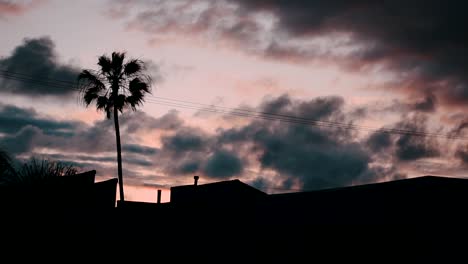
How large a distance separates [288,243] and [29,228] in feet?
43.4

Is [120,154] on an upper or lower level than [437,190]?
upper

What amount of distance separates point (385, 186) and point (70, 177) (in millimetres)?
16668

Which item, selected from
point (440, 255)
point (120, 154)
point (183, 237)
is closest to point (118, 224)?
point (183, 237)

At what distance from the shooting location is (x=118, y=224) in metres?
31.7

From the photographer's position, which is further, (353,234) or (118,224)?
(118,224)

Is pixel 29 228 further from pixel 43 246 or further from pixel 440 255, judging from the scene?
pixel 440 255

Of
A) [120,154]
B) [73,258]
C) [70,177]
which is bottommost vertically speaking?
[73,258]

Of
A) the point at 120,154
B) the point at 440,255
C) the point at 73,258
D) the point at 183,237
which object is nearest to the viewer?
the point at 440,255

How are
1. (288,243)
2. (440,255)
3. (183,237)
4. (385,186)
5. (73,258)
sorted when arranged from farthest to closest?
(183,237)
(288,243)
(73,258)
(385,186)
(440,255)

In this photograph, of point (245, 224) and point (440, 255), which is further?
point (245, 224)

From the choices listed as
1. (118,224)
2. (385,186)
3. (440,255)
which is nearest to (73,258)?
(118,224)

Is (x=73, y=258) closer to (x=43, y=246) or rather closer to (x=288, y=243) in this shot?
(x=43, y=246)

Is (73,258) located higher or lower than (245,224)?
lower

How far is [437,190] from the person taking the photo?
1966 centimetres
